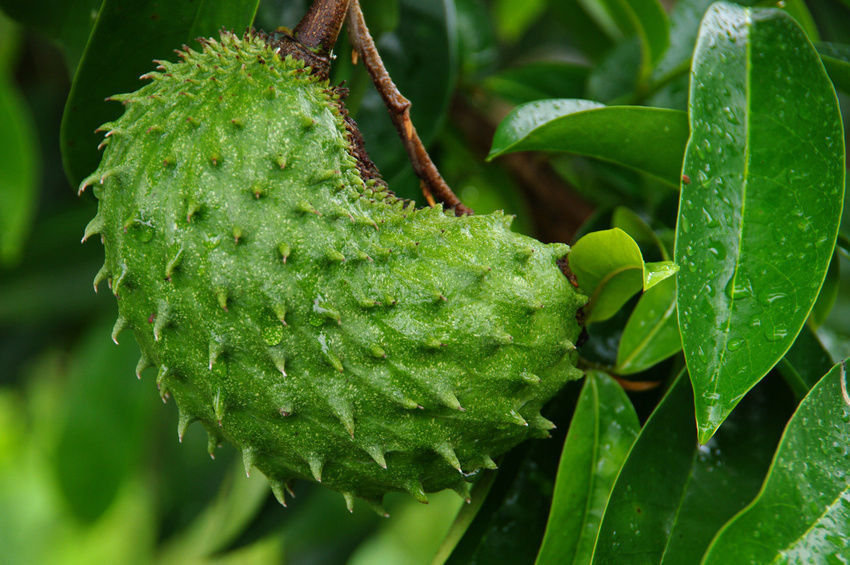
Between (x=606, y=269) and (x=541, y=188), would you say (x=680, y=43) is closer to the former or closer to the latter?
(x=541, y=188)

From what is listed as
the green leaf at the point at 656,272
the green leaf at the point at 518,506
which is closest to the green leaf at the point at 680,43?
the green leaf at the point at 518,506

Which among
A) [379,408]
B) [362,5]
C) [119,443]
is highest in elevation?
[362,5]

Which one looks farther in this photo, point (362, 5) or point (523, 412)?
point (362, 5)

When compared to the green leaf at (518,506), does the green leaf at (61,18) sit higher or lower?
higher

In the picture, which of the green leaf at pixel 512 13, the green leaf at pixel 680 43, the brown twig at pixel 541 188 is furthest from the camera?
the green leaf at pixel 512 13

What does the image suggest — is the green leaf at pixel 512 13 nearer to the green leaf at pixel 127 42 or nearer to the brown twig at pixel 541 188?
the brown twig at pixel 541 188

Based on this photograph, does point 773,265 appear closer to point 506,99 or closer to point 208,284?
point 208,284

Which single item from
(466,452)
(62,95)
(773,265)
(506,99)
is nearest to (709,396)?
Answer: (773,265)
